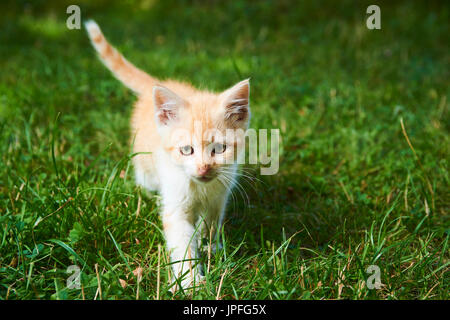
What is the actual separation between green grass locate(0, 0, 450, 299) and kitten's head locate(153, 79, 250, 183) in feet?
1.14

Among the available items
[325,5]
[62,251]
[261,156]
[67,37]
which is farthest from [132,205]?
[325,5]

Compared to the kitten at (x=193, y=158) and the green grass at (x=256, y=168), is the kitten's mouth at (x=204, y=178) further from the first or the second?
the green grass at (x=256, y=168)

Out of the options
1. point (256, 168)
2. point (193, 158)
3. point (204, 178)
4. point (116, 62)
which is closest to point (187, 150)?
point (193, 158)

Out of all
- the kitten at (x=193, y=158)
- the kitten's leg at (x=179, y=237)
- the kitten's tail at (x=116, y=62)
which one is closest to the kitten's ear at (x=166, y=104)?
the kitten at (x=193, y=158)

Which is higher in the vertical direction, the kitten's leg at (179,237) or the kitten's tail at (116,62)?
the kitten's tail at (116,62)

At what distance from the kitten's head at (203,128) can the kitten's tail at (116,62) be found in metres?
0.76

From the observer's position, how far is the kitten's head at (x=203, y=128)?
199 cm

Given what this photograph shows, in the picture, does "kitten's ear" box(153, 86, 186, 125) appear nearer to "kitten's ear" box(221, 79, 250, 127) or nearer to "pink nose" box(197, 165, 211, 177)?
"kitten's ear" box(221, 79, 250, 127)

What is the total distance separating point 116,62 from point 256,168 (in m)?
1.19

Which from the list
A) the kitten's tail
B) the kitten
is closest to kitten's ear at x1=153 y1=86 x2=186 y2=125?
the kitten

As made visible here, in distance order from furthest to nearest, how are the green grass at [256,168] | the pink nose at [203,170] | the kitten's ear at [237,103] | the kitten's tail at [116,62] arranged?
1. the kitten's tail at [116,62]
2. the kitten's ear at [237,103]
3. the pink nose at [203,170]
4. the green grass at [256,168]

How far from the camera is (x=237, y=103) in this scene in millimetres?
2115

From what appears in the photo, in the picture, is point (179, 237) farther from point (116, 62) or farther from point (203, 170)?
point (116, 62)
